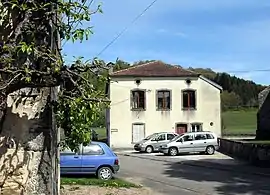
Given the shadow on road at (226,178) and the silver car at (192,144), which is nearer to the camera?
the shadow on road at (226,178)

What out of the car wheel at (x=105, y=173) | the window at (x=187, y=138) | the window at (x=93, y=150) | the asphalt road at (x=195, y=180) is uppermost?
the window at (x=187, y=138)

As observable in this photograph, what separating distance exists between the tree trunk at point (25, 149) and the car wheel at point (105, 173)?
396 inches

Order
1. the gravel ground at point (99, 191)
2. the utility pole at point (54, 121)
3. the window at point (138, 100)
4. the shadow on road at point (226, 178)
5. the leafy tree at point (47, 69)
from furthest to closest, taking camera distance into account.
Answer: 1. the window at point (138, 100)
2. the shadow on road at point (226, 178)
3. the gravel ground at point (99, 191)
4. the utility pole at point (54, 121)
5. the leafy tree at point (47, 69)

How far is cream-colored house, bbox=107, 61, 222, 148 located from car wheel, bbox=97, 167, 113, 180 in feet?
101

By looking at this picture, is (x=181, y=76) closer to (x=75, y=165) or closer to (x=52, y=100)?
(x=75, y=165)

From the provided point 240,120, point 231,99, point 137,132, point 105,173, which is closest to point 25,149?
point 105,173

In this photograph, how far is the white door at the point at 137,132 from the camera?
169 feet

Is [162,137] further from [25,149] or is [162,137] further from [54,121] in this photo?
[25,149]

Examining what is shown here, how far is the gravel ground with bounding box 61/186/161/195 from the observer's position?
51.8ft

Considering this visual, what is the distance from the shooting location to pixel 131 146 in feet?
167

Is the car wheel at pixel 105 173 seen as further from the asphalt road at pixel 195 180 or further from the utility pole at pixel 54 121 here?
the utility pole at pixel 54 121

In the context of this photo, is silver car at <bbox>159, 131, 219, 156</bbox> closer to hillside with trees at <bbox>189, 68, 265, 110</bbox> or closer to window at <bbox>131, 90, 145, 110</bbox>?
window at <bbox>131, 90, 145, 110</bbox>

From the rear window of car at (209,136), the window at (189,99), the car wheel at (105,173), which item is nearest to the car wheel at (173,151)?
the rear window of car at (209,136)

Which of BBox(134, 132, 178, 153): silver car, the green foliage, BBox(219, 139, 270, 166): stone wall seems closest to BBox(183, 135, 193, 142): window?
BBox(219, 139, 270, 166): stone wall
